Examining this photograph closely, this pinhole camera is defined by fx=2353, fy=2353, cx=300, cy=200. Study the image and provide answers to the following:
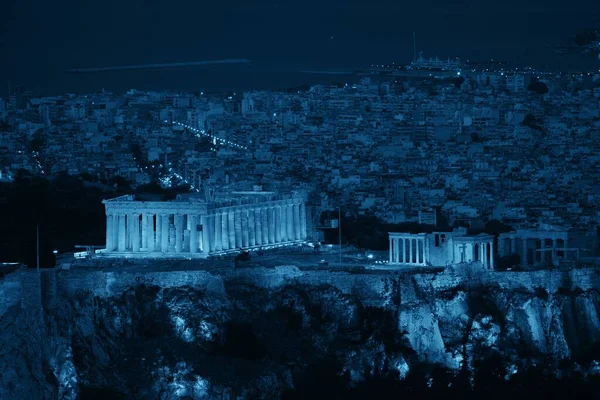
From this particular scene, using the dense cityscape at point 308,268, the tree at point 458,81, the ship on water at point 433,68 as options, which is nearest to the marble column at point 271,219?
the dense cityscape at point 308,268

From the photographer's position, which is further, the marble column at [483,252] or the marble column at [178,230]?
the marble column at [178,230]

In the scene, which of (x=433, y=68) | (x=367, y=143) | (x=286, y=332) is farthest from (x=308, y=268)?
(x=433, y=68)

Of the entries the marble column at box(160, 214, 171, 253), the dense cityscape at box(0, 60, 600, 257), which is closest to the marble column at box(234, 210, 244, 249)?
the marble column at box(160, 214, 171, 253)

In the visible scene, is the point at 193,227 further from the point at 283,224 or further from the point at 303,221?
the point at 303,221

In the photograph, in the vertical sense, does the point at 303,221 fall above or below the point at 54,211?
below

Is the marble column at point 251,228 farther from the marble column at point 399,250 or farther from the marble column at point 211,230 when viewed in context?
the marble column at point 399,250

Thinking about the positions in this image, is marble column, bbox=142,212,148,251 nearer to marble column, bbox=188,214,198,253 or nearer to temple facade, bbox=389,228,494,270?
marble column, bbox=188,214,198,253
